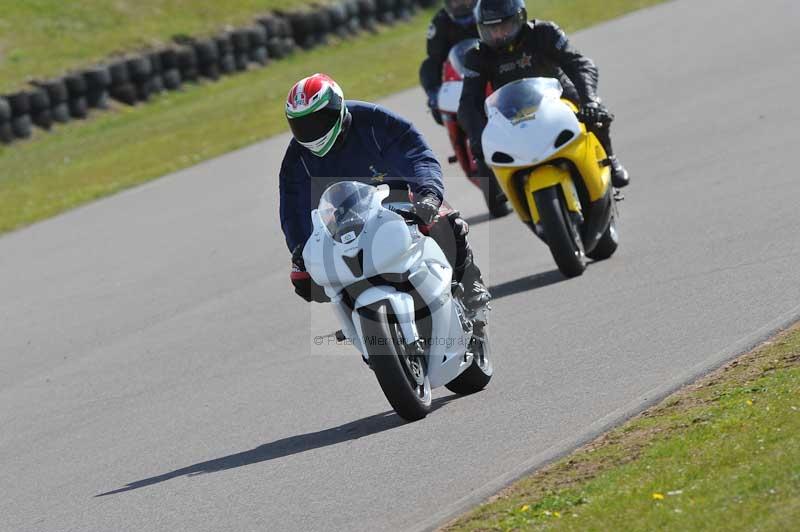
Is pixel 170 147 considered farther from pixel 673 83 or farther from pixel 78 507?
pixel 78 507

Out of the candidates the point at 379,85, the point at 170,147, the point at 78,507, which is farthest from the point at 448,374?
the point at 379,85

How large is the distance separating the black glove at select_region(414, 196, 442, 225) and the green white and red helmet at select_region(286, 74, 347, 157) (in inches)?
22.7

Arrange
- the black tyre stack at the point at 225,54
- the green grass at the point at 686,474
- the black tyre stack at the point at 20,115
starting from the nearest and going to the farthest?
the green grass at the point at 686,474 < the black tyre stack at the point at 20,115 < the black tyre stack at the point at 225,54

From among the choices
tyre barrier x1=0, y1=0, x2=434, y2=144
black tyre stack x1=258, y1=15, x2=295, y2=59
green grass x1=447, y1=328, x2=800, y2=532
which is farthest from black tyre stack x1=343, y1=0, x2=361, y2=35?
green grass x1=447, y1=328, x2=800, y2=532

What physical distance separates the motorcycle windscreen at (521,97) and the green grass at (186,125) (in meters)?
8.41

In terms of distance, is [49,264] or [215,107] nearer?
[49,264]

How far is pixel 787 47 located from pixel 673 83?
165 cm

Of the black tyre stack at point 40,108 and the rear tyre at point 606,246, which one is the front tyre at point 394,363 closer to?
the rear tyre at point 606,246

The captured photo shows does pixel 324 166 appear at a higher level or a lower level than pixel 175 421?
higher

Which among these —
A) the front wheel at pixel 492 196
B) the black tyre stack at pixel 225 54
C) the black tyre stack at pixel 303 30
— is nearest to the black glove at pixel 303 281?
the front wheel at pixel 492 196

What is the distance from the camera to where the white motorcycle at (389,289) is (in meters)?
6.77

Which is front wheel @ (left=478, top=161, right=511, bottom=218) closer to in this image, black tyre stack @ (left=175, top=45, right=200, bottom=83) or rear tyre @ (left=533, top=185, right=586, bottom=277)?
rear tyre @ (left=533, top=185, right=586, bottom=277)

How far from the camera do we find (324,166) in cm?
759

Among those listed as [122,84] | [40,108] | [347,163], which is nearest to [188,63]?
[122,84]
